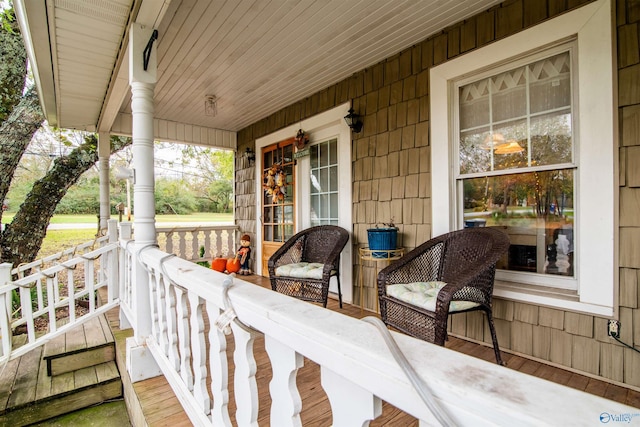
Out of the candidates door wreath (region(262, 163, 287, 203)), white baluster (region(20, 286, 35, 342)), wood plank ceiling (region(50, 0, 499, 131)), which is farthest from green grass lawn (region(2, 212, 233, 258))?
white baluster (region(20, 286, 35, 342))

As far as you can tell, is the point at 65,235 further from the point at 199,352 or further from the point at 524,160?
the point at 524,160

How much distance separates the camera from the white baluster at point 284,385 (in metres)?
0.72

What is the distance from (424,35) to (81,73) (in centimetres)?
298

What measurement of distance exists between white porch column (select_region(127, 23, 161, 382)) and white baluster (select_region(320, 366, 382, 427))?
1666 millimetres

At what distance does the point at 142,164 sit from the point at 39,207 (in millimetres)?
4144

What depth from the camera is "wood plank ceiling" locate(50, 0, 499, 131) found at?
7.11 feet

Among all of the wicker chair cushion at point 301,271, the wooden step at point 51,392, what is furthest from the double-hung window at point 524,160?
the wooden step at point 51,392

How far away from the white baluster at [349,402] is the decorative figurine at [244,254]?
442 centimetres

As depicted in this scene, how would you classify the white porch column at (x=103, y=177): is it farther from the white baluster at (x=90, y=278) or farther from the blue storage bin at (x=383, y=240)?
the blue storage bin at (x=383, y=240)

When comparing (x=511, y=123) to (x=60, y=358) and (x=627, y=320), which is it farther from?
(x=60, y=358)

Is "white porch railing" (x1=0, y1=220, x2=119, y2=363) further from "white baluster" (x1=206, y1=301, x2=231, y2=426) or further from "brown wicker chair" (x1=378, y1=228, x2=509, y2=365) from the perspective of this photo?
"brown wicker chair" (x1=378, y1=228, x2=509, y2=365)

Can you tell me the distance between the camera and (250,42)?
104 inches

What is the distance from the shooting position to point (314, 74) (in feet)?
10.8

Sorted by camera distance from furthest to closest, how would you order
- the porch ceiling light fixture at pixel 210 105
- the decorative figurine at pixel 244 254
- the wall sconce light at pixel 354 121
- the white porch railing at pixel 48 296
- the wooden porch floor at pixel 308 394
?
the decorative figurine at pixel 244 254
the porch ceiling light fixture at pixel 210 105
the wall sconce light at pixel 354 121
the white porch railing at pixel 48 296
the wooden porch floor at pixel 308 394
